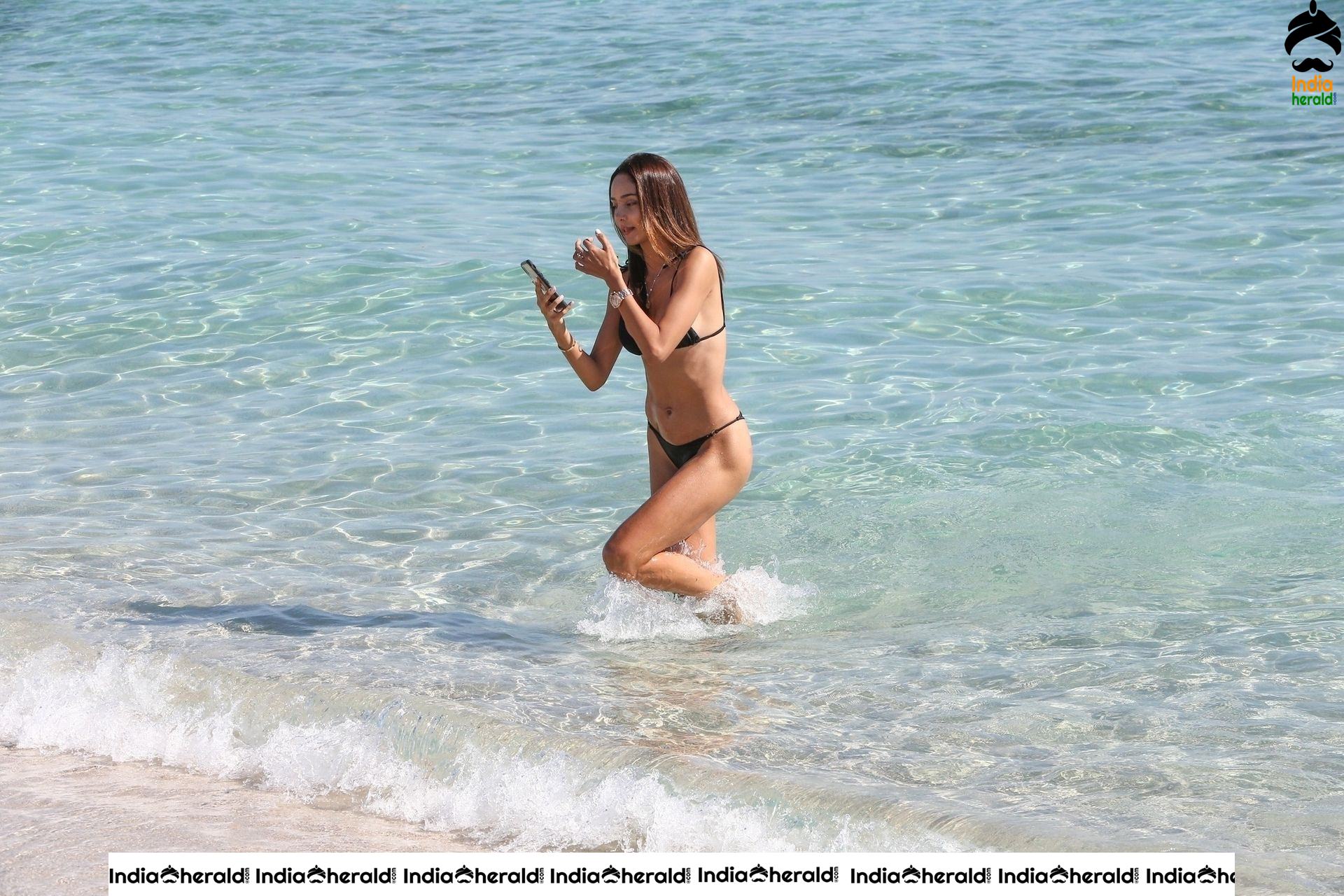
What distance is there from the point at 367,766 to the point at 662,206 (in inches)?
82.1

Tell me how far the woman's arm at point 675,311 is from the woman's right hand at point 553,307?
0.58 ft

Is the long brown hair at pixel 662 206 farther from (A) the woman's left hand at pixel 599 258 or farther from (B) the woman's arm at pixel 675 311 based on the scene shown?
(A) the woman's left hand at pixel 599 258

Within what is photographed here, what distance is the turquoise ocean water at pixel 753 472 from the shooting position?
14.1 ft

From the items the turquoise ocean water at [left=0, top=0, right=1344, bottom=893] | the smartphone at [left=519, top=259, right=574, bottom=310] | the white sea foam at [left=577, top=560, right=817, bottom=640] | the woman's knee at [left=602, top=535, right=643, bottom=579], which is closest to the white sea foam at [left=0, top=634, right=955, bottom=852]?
the turquoise ocean water at [left=0, top=0, right=1344, bottom=893]

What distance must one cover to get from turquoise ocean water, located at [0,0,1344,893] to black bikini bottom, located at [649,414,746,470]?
52cm

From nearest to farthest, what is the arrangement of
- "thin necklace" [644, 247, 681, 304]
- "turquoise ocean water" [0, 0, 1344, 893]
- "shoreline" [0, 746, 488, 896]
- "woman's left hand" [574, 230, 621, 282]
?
"shoreline" [0, 746, 488, 896] → "turquoise ocean water" [0, 0, 1344, 893] → "woman's left hand" [574, 230, 621, 282] → "thin necklace" [644, 247, 681, 304]

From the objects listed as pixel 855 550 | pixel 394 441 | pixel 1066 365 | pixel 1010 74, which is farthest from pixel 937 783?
pixel 1010 74

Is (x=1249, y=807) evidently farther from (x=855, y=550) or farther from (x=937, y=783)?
(x=855, y=550)

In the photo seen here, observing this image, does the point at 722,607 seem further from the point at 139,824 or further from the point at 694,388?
the point at 139,824

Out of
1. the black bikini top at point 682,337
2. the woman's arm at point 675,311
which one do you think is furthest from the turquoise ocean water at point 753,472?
the woman's arm at point 675,311

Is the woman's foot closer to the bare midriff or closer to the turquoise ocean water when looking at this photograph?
the turquoise ocean water

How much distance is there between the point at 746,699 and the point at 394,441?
3.59 metres

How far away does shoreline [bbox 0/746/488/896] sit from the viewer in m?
3.72

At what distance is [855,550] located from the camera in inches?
253
